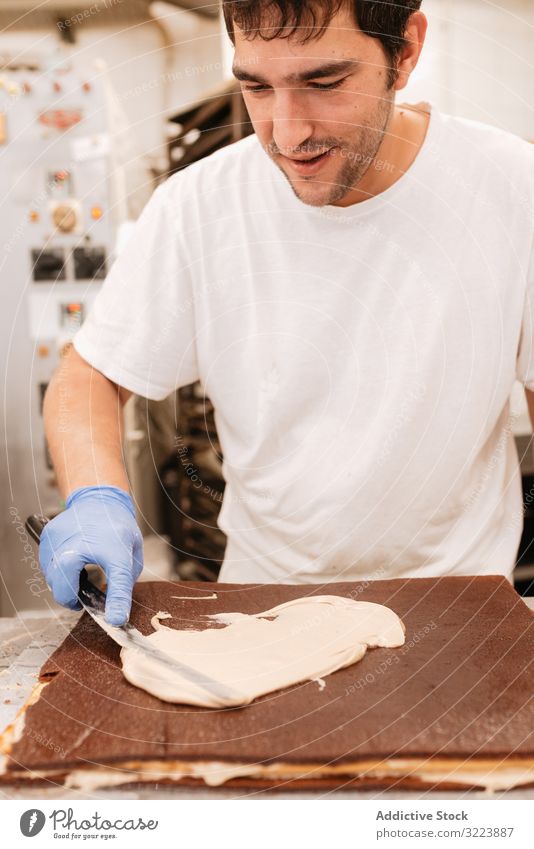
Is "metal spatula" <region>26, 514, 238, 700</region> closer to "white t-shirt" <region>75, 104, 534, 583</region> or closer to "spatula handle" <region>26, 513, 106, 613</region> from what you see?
"spatula handle" <region>26, 513, 106, 613</region>

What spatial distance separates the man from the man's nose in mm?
122

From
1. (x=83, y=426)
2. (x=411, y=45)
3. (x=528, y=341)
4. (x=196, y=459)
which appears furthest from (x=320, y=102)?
(x=196, y=459)

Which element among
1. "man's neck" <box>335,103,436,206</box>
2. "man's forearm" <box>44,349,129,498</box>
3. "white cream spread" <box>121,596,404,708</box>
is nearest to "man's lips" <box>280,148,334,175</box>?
"man's neck" <box>335,103,436,206</box>

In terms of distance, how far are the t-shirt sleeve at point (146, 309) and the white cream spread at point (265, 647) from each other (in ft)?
1.48

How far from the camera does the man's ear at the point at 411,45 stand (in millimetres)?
1069

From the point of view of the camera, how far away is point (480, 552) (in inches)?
49.4

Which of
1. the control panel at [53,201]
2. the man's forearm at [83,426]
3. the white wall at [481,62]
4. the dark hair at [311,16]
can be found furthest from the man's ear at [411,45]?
the white wall at [481,62]

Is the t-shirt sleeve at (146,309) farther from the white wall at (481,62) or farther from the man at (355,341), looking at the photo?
the white wall at (481,62)

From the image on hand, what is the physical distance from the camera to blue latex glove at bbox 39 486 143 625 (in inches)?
40.2

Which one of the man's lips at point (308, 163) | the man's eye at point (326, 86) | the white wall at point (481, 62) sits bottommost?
the man's lips at point (308, 163)

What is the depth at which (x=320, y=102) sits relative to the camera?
104 centimetres

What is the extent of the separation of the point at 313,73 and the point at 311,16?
65mm
